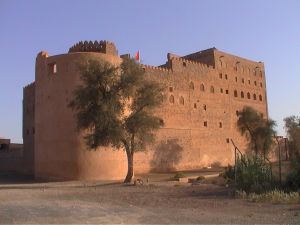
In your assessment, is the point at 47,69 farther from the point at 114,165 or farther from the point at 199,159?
the point at 199,159

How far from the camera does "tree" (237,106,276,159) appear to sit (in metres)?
38.3

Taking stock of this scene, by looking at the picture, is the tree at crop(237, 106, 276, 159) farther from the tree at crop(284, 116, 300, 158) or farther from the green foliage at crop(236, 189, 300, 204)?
the green foliage at crop(236, 189, 300, 204)

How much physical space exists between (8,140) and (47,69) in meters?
23.7

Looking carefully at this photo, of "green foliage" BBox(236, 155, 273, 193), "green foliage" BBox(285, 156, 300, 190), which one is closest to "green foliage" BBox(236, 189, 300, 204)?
"green foliage" BBox(236, 155, 273, 193)

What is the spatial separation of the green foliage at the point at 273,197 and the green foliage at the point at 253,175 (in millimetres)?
970

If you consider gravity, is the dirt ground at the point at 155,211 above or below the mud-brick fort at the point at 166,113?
below

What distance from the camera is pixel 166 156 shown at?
3231cm

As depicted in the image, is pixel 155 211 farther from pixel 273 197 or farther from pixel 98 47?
pixel 98 47

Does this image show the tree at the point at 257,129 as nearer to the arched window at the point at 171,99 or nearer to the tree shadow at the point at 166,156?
the tree shadow at the point at 166,156

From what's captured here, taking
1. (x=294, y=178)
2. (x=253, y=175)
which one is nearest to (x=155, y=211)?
(x=253, y=175)

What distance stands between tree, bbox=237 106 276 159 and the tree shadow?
328 inches

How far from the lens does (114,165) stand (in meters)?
23.7

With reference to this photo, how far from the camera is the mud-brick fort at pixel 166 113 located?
77.4ft

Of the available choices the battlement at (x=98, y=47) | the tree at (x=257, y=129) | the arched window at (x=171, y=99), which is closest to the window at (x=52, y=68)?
the battlement at (x=98, y=47)
